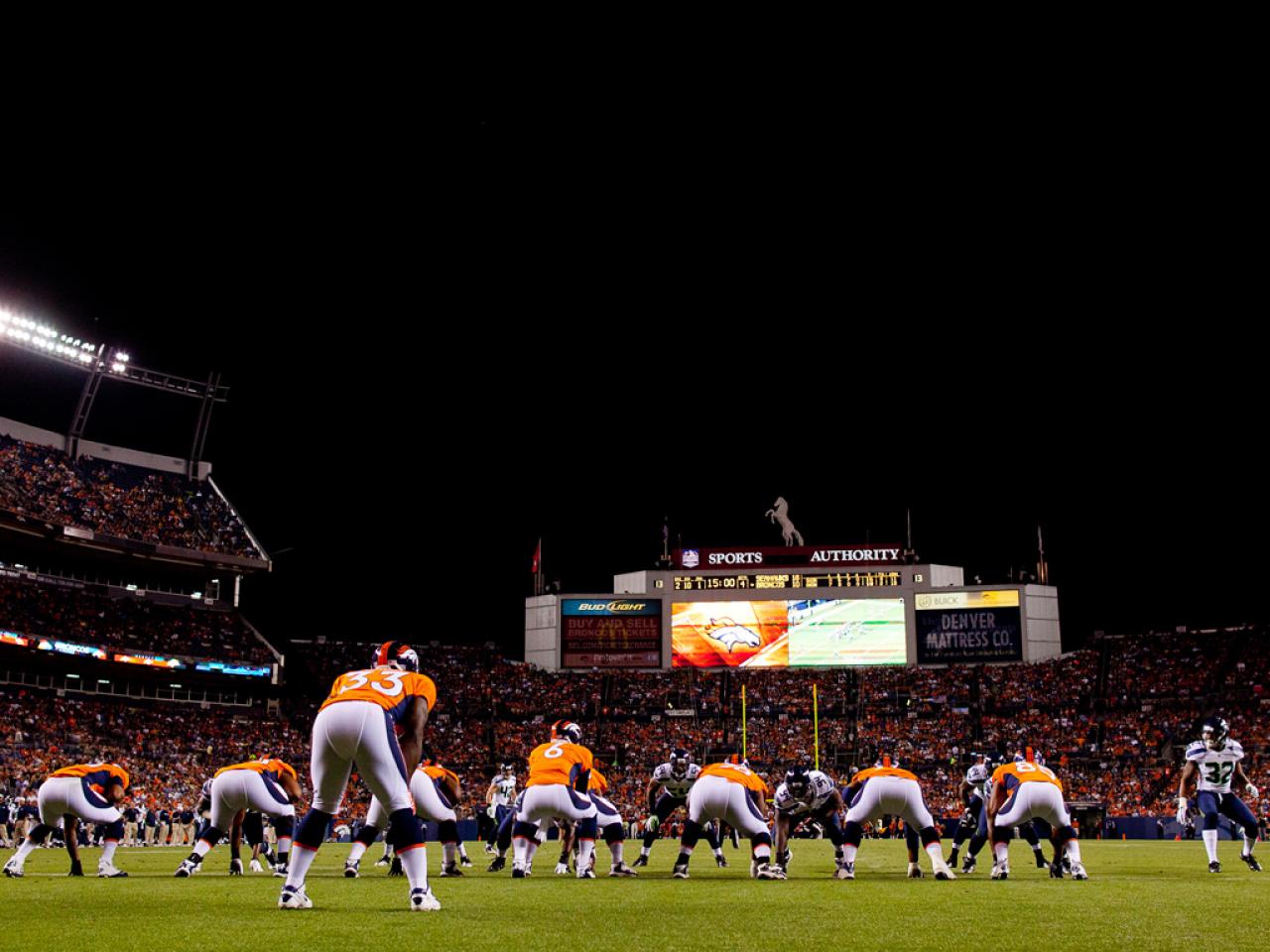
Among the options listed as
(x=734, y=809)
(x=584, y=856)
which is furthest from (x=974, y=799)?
(x=584, y=856)

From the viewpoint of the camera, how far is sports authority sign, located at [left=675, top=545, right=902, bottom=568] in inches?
2813

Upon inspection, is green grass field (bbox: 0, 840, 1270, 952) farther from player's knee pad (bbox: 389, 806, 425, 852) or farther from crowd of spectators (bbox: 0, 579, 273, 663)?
crowd of spectators (bbox: 0, 579, 273, 663)

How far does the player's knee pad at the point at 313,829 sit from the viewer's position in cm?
1071

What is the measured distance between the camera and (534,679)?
72.3m

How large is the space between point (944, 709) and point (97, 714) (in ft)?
140

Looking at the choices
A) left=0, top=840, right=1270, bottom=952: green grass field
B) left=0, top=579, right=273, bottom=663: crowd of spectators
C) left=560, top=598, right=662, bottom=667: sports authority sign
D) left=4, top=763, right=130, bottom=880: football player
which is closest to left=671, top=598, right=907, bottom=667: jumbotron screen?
left=560, top=598, right=662, bottom=667: sports authority sign

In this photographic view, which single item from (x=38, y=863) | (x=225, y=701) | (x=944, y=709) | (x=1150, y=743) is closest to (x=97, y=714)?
(x=225, y=701)

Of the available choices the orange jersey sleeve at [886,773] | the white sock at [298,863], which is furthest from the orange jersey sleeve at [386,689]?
the orange jersey sleeve at [886,773]

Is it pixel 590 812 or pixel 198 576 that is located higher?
pixel 198 576

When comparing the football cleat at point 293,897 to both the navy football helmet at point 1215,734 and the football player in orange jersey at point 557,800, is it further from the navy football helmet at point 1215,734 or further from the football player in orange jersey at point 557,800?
the navy football helmet at point 1215,734

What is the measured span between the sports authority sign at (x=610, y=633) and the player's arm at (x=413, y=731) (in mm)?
60991

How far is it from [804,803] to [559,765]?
366cm

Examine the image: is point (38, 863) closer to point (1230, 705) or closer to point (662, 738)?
point (662, 738)

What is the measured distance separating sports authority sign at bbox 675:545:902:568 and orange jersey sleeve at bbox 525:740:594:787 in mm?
54947
